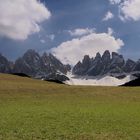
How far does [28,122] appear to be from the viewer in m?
41.9

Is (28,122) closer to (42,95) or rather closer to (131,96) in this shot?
(42,95)

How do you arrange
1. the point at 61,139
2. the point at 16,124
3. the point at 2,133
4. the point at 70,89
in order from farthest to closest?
the point at 70,89 < the point at 16,124 < the point at 2,133 < the point at 61,139

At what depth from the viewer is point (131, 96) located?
9556 centimetres

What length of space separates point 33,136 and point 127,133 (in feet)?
27.3

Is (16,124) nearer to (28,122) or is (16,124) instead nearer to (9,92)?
(28,122)

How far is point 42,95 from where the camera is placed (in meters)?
92.2

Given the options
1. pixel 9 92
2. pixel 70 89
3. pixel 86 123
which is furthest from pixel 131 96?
pixel 86 123

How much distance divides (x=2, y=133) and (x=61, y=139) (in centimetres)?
547

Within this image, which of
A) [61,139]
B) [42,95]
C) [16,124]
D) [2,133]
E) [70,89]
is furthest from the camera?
[70,89]

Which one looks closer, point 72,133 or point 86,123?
point 72,133

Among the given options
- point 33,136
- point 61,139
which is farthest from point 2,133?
point 61,139

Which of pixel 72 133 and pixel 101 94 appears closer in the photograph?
pixel 72 133

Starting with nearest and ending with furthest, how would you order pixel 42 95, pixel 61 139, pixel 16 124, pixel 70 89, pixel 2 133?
pixel 61 139 < pixel 2 133 < pixel 16 124 < pixel 42 95 < pixel 70 89

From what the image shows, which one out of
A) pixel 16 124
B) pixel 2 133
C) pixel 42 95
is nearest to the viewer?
pixel 2 133
